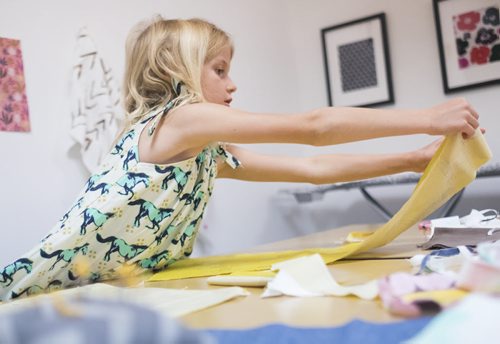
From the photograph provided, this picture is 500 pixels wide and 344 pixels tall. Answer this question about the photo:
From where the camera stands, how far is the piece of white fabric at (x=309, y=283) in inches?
29.0

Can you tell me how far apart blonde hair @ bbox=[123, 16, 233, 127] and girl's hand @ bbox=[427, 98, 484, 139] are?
0.49m

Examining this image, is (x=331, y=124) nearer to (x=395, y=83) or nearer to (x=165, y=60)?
(x=165, y=60)

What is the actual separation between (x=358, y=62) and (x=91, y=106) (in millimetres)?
1458

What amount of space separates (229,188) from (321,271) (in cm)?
169

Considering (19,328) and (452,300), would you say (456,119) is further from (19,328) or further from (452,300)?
(19,328)

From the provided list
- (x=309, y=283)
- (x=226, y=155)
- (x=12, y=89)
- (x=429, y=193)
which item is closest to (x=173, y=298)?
(x=309, y=283)

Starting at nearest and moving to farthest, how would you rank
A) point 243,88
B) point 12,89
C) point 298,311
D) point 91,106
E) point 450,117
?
point 298,311, point 450,117, point 12,89, point 91,106, point 243,88

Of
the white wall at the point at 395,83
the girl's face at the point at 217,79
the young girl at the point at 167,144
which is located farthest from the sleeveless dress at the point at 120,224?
the white wall at the point at 395,83

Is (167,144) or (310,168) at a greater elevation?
(167,144)

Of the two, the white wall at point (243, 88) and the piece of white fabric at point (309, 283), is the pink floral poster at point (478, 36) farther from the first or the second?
the piece of white fabric at point (309, 283)

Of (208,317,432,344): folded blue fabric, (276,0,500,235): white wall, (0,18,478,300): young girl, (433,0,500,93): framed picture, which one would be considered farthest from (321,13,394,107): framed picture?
(208,317,432,344): folded blue fabric

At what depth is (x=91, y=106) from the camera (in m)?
1.85

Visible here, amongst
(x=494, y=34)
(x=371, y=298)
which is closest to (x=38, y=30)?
(x=371, y=298)

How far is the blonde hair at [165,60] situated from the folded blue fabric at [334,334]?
74cm
